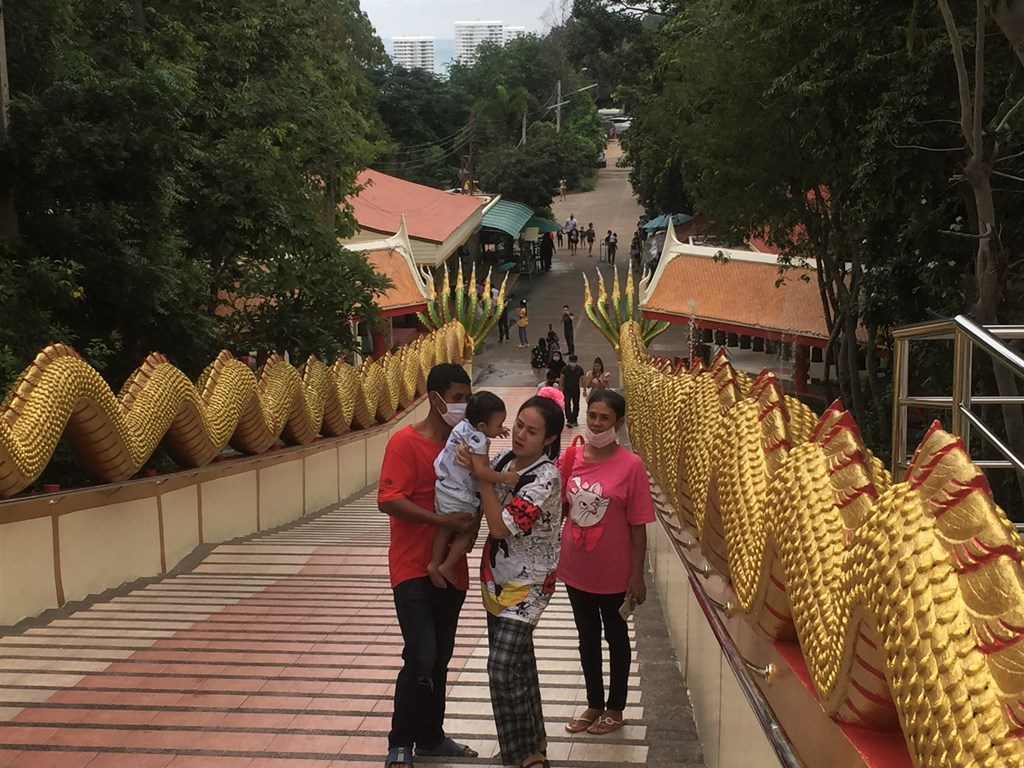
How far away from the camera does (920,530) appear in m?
2.01

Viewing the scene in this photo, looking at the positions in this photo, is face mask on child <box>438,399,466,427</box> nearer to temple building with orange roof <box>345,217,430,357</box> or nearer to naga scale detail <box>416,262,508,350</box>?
naga scale detail <box>416,262,508,350</box>

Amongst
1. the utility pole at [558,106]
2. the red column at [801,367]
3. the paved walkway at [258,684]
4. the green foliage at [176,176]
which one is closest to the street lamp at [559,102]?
the utility pole at [558,106]

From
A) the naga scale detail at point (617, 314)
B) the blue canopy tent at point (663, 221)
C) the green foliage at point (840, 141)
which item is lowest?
the naga scale detail at point (617, 314)

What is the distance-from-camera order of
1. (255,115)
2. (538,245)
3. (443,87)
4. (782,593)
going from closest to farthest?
(782,593) < (255,115) < (538,245) < (443,87)

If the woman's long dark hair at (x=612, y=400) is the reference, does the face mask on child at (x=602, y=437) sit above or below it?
below

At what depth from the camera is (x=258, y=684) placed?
487 centimetres

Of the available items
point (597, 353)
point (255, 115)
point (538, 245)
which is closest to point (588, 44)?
point (597, 353)

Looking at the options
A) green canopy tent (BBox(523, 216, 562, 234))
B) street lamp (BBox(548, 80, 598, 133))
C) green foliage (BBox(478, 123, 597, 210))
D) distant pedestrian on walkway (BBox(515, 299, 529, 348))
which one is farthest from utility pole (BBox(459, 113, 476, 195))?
distant pedestrian on walkway (BBox(515, 299, 529, 348))

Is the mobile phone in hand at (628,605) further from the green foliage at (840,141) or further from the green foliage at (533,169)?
the green foliage at (533,169)

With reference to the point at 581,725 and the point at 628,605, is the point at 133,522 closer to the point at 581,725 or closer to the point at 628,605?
the point at 581,725

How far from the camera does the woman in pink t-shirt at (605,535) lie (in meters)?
4.04

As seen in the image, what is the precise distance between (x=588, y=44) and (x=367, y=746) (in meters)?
29.0

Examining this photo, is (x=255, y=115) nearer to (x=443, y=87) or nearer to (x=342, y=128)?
(x=342, y=128)

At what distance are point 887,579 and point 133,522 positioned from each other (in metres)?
6.44
